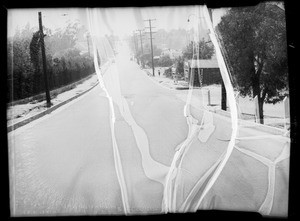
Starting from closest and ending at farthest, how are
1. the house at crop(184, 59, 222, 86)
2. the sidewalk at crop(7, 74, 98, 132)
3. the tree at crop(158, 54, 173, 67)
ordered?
the sidewalk at crop(7, 74, 98, 132) → the house at crop(184, 59, 222, 86) → the tree at crop(158, 54, 173, 67)

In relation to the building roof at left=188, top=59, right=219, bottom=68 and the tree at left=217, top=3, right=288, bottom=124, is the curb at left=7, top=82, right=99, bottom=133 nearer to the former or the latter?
the building roof at left=188, top=59, right=219, bottom=68

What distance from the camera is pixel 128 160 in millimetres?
1961

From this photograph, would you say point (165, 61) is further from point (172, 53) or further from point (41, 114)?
point (41, 114)

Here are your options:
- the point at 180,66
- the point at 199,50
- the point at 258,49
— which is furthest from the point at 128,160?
the point at 258,49

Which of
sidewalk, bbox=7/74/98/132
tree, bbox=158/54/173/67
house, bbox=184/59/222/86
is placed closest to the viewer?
sidewalk, bbox=7/74/98/132

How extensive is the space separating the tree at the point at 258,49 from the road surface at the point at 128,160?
327 millimetres

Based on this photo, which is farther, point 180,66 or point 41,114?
point 180,66

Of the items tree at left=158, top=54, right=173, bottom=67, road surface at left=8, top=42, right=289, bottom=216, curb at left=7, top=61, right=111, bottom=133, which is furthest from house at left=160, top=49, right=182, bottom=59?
curb at left=7, top=61, right=111, bottom=133

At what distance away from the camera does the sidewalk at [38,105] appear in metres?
1.83

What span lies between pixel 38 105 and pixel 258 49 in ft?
5.46

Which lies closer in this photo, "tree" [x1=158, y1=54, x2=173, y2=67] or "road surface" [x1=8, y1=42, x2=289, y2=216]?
"road surface" [x1=8, y1=42, x2=289, y2=216]

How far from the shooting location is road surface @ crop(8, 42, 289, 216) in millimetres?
1842

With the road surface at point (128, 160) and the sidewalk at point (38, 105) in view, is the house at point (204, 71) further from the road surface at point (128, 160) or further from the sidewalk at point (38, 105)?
the sidewalk at point (38, 105)

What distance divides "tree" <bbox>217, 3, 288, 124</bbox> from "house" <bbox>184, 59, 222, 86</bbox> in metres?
0.12
